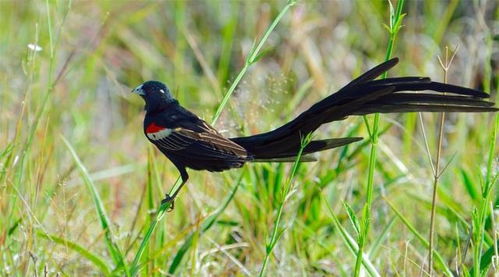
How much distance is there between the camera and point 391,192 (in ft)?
14.3

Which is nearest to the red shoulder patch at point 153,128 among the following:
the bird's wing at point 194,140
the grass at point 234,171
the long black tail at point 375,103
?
the bird's wing at point 194,140

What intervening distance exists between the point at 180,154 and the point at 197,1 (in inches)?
199

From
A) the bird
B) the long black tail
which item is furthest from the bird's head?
the long black tail

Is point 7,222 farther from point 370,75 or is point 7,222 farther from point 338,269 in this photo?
point 370,75

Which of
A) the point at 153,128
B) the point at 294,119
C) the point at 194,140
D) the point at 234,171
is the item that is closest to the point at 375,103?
the point at 294,119

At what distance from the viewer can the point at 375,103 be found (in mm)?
2340

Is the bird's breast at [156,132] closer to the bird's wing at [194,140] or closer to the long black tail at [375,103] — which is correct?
the bird's wing at [194,140]

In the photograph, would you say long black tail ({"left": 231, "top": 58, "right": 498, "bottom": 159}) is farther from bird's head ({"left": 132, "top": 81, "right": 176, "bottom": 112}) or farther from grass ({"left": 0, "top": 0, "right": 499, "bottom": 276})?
bird's head ({"left": 132, "top": 81, "right": 176, "bottom": 112})

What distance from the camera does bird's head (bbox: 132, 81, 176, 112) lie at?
265 cm

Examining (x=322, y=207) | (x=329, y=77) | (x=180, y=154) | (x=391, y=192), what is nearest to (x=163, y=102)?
(x=180, y=154)

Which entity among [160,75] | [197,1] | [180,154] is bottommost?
[180,154]

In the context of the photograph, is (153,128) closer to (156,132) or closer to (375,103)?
(156,132)

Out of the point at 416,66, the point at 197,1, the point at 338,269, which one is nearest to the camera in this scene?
the point at 338,269

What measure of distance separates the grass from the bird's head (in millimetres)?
156
